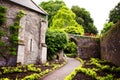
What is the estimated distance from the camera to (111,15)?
142ft

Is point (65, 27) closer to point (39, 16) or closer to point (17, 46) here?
point (39, 16)

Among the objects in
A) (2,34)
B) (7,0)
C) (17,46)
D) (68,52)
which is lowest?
(68,52)

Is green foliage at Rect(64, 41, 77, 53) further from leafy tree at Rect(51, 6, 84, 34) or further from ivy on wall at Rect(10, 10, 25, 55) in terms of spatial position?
ivy on wall at Rect(10, 10, 25, 55)

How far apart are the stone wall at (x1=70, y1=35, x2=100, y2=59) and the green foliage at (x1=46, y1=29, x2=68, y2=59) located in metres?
6.79

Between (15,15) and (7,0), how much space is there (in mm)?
1714

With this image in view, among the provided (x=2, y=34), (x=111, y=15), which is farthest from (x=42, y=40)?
(x=111, y=15)

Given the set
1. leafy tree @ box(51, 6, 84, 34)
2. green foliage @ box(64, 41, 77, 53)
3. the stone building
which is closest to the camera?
the stone building

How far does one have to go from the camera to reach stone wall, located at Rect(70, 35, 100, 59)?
3048 centimetres

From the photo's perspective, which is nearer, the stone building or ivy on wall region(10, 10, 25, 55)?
ivy on wall region(10, 10, 25, 55)

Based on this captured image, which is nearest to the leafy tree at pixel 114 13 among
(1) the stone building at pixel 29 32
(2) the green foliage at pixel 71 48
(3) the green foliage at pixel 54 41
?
(2) the green foliage at pixel 71 48

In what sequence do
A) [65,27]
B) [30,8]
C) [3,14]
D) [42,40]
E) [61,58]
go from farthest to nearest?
[65,27] → [61,58] → [42,40] → [30,8] → [3,14]

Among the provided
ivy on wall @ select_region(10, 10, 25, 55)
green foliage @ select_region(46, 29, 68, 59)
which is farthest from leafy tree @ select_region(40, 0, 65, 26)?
ivy on wall @ select_region(10, 10, 25, 55)

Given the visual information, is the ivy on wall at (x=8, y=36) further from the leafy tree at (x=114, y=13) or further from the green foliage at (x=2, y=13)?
the leafy tree at (x=114, y=13)

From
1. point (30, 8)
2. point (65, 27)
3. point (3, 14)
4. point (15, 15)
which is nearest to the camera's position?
point (3, 14)
